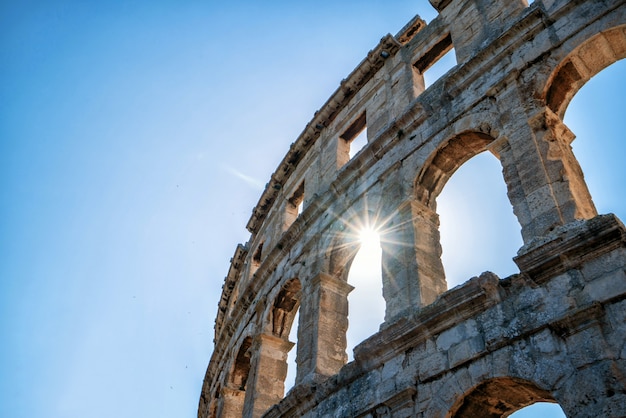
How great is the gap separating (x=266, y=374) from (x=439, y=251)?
12.7 ft

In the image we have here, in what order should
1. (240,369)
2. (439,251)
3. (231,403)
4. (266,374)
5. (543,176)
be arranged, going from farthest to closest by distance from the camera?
(240,369), (231,403), (266,374), (439,251), (543,176)

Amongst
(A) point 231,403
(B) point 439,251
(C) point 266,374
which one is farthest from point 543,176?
(A) point 231,403

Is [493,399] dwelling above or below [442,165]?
below

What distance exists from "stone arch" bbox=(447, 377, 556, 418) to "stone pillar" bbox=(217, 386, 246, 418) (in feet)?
22.6

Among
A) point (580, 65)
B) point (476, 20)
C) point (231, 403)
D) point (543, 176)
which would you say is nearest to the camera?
point (543, 176)

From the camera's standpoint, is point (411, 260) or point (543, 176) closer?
point (543, 176)

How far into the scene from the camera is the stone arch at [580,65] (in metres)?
6.68

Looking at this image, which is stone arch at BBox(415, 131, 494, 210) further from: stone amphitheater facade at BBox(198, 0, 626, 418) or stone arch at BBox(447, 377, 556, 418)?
stone arch at BBox(447, 377, 556, 418)

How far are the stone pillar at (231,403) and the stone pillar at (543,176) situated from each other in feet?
24.7

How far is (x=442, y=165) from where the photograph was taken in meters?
7.91

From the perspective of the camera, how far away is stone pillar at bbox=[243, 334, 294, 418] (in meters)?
8.79

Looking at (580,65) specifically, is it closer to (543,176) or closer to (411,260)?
(543,176)

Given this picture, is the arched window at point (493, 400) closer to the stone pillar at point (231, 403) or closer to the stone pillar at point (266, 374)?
the stone pillar at point (266, 374)

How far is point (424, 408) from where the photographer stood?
17.6 feet
